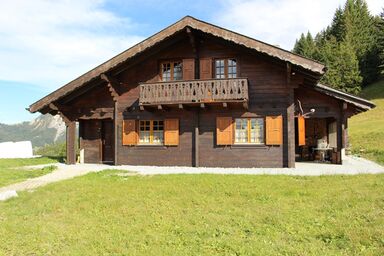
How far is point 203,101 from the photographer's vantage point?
50.8 ft

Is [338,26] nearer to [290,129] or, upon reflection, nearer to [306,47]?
[306,47]

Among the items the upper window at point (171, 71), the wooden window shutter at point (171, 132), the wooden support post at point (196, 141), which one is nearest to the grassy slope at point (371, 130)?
the wooden support post at point (196, 141)

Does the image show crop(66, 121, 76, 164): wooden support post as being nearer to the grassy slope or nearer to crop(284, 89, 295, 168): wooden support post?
crop(284, 89, 295, 168): wooden support post

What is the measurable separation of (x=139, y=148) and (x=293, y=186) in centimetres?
916

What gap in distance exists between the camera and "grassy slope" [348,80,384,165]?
83.4 ft

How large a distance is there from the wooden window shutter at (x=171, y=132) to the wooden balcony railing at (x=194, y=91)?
54.0 inches

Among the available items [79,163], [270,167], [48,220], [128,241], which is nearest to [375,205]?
[128,241]

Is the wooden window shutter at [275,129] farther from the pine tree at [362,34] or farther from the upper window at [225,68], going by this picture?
the pine tree at [362,34]

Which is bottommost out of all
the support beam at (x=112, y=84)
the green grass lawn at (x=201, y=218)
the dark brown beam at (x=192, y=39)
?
the green grass lawn at (x=201, y=218)

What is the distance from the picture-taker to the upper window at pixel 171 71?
17188mm

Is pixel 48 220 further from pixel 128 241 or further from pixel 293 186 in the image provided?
pixel 293 186

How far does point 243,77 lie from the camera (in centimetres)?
1599

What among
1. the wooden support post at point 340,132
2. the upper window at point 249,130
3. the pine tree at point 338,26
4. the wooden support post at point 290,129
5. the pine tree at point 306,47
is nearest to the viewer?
the wooden support post at point 290,129

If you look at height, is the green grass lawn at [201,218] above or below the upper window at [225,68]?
below
